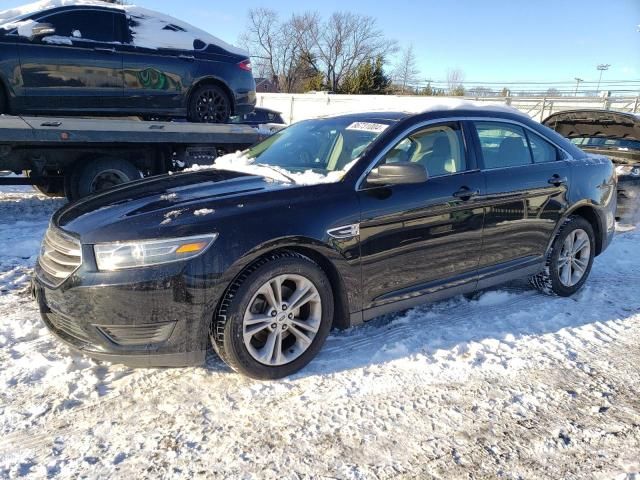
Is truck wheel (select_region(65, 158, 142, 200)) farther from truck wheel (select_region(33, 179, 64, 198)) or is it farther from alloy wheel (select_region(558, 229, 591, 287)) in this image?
alloy wheel (select_region(558, 229, 591, 287))

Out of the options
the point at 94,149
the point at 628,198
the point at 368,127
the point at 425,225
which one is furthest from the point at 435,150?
the point at 628,198

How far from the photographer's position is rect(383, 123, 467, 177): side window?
12.0 feet

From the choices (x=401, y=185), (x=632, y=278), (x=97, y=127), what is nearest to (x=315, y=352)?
(x=401, y=185)

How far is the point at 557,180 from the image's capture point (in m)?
4.47

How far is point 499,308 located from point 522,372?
1.06 meters

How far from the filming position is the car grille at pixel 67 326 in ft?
9.29

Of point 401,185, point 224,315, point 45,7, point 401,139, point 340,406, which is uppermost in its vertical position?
point 45,7

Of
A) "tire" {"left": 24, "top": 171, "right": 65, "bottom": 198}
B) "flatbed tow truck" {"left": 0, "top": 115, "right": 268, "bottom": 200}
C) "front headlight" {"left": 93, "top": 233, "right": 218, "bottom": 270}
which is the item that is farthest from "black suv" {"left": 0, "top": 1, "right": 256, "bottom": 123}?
"front headlight" {"left": 93, "top": 233, "right": 218, "bottom": 270}

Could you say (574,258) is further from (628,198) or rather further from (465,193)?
(628,198)

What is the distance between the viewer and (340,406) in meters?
2.88

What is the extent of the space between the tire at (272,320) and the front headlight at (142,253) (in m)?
0.35

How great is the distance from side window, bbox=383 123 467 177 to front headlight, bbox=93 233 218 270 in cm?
154

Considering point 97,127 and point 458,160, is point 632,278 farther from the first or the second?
point 97,127

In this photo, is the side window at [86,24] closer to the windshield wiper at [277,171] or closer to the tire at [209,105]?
the tire at [209,105]
